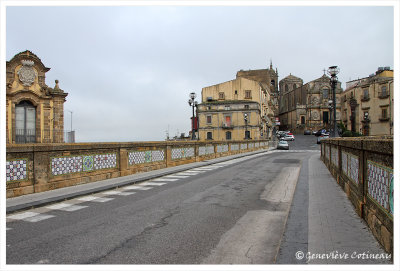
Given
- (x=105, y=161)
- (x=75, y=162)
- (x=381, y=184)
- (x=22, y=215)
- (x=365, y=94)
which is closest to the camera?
(x=381, y=184)

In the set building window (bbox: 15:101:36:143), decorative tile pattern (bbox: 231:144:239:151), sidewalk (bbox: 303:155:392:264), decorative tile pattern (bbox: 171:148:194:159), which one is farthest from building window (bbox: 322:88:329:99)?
sidewalk (bbox: 303:155:392:264)

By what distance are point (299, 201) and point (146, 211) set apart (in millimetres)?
3933

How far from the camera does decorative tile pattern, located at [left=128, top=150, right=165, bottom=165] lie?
13289mm

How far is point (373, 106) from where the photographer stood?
54875mm

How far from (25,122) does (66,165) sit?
1690 centimetres

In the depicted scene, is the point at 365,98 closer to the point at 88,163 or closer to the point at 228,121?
the point at 228,121

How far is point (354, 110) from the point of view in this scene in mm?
60188

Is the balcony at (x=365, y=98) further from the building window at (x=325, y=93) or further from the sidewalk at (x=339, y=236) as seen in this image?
the sidewalk at (x=339, y=236)

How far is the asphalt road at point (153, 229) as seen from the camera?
4.06 metres

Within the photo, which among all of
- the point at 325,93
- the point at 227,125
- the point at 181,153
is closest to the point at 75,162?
the point at 181,153

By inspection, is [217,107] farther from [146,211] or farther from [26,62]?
[146,211]

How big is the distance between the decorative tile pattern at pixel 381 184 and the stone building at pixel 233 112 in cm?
5348

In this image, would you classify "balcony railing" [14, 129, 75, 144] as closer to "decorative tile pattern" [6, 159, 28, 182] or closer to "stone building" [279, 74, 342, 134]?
"decorative tile pattern" [6, 159, 28, 182]

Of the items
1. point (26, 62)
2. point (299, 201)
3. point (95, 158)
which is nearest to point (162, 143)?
point (95, 158)
